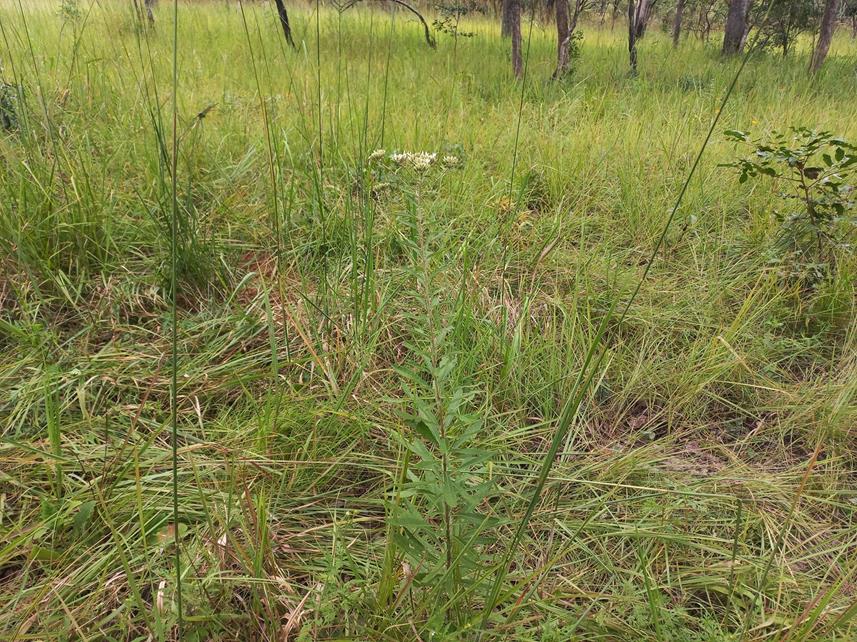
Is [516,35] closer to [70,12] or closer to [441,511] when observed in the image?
[70,12]

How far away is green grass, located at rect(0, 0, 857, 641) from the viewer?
3.28 ft

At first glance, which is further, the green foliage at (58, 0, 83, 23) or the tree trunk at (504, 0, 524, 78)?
the tree trunk at (504, 0, 524, 78)

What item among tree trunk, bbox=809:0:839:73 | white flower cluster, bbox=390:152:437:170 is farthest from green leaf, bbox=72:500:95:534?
tree trunk, bbox=809:0:839:73

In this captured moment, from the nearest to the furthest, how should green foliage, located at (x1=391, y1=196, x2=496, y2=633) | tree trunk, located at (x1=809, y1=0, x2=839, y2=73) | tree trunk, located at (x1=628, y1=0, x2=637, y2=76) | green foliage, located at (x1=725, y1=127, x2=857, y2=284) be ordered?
green foliage, located at (x1=391, y1=196, x2=496, y2=633) < green foliage, located at (x1=725, y1=127, x2=857, y2=284) < tree trunk, located at (x1=628, y1=0, x2=637, y2=76) < tree trunk, located at (x1=809, y1=0, x2=839, y2=73)

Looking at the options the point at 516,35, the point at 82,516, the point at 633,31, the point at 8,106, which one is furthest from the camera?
the point at 633,31

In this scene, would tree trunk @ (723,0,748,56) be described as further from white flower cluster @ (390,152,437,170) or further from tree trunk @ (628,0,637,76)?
white flower cluster @ (390,152,437,170)

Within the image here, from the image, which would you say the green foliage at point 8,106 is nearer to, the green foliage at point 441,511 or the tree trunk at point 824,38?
the green foliage at point 441,511

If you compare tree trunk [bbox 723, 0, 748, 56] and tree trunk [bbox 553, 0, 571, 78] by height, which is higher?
tree trunk [bbox 723, 0, 748, 56]

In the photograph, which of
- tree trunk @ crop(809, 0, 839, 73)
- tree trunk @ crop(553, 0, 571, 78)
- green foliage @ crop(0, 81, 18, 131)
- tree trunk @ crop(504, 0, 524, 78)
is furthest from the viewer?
tree trunk @ crop(809, 0, 839, 73)

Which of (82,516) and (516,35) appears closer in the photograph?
(82,516)

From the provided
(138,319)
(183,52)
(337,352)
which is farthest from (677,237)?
(183,52)

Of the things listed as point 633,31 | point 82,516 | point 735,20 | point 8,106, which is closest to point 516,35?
point 633,31

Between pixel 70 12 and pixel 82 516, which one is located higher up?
pixel 70 12

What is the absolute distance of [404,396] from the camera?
1555mm
